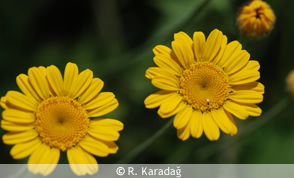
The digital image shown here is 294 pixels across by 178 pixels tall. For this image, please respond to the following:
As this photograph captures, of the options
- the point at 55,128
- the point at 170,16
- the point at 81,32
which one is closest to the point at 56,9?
the point at 81,32

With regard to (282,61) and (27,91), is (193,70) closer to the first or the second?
(27,91)

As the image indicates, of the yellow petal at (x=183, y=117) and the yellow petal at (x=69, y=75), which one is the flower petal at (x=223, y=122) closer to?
the yellow petal at (x=183, y=117)

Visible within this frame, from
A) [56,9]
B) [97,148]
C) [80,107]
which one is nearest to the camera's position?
[97,148]

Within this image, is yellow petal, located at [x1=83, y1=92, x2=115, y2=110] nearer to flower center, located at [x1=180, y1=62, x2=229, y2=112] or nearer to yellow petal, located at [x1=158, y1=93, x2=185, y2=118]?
yellow petal, located at [x1=158, y1=93, x2=185, y2=118]

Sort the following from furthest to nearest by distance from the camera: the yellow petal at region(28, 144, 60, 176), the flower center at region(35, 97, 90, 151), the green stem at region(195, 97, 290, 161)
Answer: the green stem at region(195, 97, 290, 161)
the flower center at region(35, 97, 90, 151)
the yellow petal at region(28, 144, 60, 176)

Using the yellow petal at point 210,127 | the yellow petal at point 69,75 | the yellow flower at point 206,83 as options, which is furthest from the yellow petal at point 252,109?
the yellow petal at point 69,75

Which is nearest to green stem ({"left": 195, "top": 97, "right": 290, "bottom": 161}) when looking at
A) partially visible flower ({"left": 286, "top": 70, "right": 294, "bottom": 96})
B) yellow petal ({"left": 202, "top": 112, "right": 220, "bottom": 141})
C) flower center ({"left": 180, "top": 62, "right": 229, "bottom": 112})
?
partially visible flower ({"left": 286, "top": 70, "right": 294, "bottom": 96})
